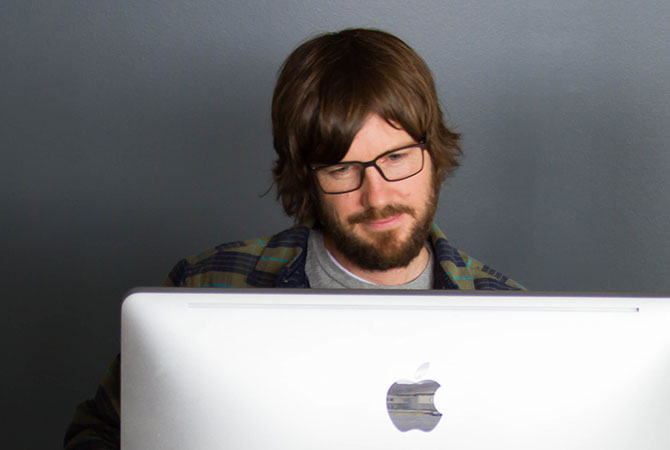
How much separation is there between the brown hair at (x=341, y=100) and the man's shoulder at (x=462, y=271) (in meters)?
0.17

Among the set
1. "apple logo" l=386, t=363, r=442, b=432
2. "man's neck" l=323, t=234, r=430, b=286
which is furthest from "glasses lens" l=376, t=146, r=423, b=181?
"apple logo" l=386, t=363, r=442, b=432

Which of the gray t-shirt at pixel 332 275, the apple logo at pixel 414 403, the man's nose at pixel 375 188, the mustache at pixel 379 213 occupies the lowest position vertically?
the gray t-shirt at pixel 332 275

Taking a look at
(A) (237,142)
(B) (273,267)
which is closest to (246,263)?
(B) (273,267)

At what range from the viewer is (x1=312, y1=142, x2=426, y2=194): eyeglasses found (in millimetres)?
1278

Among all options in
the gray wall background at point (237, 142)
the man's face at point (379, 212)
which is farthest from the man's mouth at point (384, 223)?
the gray wall background at point (237, 142)

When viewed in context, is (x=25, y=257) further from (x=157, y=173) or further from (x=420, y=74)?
(x=420, y=74)

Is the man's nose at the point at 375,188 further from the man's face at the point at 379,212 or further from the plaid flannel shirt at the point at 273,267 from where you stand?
the plaid flannel shirt at the point at 273,267

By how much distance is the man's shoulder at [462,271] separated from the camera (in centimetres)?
138

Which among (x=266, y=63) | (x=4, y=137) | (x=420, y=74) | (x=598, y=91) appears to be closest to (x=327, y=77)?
(x=420, y=74)

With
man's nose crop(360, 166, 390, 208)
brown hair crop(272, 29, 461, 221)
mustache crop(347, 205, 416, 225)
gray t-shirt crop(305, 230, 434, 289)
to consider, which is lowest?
gray t-shirt crop(305, 230, 434, 289)

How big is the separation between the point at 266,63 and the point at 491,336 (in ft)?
5.10

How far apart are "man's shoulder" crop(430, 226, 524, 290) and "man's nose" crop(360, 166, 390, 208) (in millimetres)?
203

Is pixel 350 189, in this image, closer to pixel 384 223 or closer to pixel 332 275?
A: pixel 384 223

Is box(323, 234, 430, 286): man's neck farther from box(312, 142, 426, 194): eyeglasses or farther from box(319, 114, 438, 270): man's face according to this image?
box(312, 142, 426, 194): eyeglasses
